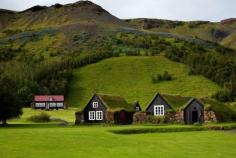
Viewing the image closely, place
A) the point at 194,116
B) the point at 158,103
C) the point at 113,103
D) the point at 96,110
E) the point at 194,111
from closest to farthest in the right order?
the point at 194,111, the point at 194,116, the point at 158,103, the point at 96,110, the point at 113,103

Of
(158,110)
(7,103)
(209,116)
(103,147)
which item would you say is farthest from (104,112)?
(103,147)

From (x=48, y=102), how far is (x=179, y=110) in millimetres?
84554

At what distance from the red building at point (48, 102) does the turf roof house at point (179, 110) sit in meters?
73.6

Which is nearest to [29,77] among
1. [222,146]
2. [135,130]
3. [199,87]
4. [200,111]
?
[199,87]

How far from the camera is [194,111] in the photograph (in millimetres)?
86188

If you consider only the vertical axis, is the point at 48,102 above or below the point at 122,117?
below

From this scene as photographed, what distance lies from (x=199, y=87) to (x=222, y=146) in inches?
5227

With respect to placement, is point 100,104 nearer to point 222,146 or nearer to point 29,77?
point 222,146

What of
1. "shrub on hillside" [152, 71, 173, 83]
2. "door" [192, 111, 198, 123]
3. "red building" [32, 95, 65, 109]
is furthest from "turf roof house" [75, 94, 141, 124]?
"shrub on hillside" [152, 71, 173, 83]

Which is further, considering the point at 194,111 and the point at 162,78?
the point at 162,78

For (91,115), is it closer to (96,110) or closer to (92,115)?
(92,115)

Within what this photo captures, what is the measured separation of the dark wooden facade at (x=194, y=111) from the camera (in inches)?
3351

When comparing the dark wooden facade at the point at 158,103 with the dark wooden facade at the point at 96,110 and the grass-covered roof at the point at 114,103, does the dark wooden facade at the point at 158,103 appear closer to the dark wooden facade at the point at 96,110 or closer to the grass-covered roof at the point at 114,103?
the grass-covered roof at the point at 114,103

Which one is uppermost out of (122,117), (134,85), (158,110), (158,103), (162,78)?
(162,78)
